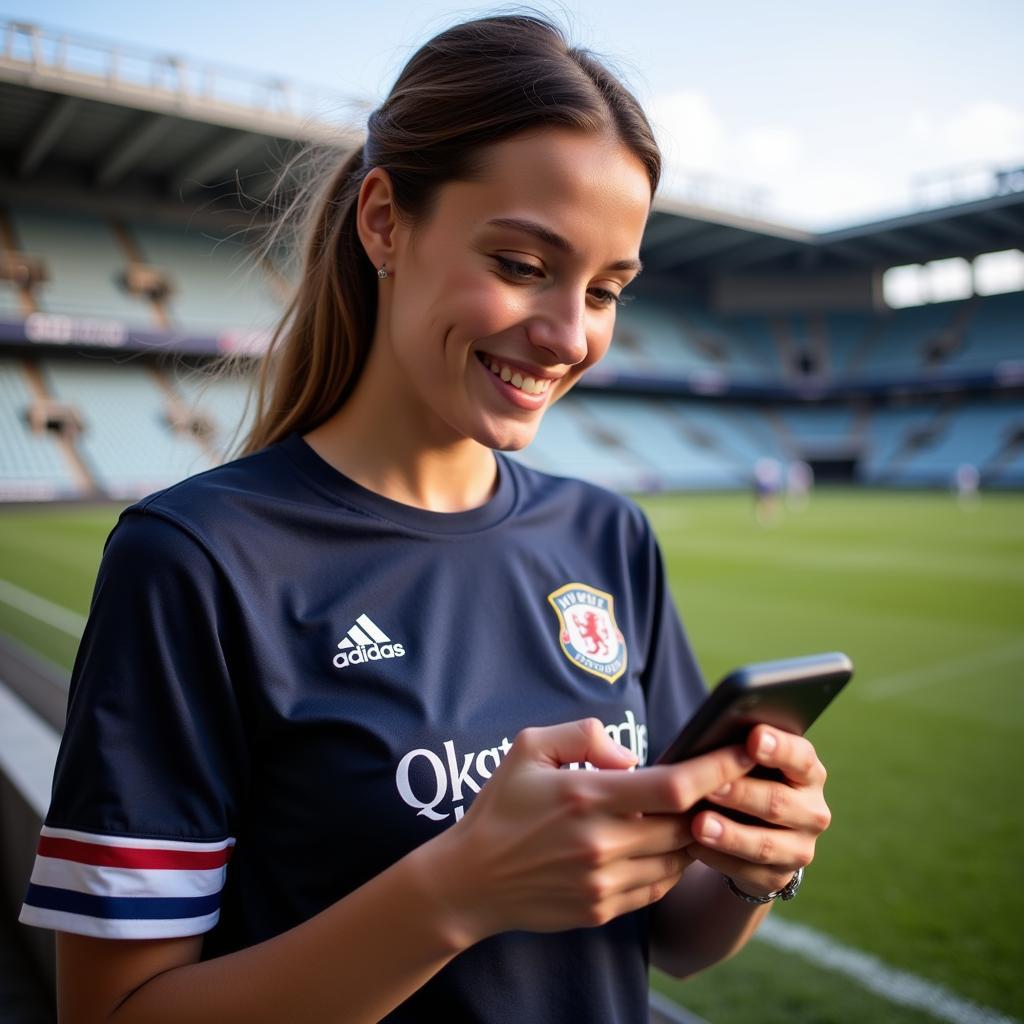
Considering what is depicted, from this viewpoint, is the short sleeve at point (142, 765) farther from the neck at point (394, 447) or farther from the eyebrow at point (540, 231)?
the eyebrow at point (540, 231)

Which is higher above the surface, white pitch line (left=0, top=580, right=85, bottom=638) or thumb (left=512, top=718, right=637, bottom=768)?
thumb (left=512, top=718, right=637, bottom=768)

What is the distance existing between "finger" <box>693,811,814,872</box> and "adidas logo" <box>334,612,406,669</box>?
418 millimetres

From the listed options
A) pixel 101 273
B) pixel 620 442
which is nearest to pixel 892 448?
pixel 620 442

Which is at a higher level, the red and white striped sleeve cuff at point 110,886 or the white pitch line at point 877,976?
the red and white striped sleeve cuff at point 110,886

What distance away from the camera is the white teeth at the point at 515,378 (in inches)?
42.7

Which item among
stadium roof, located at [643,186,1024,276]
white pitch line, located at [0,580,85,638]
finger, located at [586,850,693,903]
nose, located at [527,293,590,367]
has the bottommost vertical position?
white pitch line, located at [0,580,85,638]

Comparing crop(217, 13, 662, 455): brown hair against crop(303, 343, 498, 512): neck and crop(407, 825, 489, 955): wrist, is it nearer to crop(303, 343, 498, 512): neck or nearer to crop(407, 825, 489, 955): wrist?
crop(303, 343, 498, 512): neck

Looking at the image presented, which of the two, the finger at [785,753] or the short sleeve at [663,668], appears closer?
the finger at [785,753]

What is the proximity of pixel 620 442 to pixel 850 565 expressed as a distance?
18276 mm

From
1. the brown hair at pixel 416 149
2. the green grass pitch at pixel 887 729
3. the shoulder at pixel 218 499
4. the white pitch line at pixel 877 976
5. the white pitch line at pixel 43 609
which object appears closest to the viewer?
the shoulder at pixel 218 499

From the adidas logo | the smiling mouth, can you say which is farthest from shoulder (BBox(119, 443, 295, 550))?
the smiling mouth

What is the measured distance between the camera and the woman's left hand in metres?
0.79

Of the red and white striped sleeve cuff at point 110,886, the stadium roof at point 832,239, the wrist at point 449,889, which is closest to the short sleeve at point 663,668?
the wrist at point 449,889

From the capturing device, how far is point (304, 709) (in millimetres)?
950
